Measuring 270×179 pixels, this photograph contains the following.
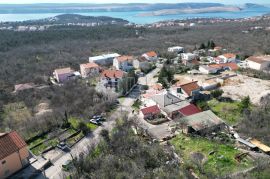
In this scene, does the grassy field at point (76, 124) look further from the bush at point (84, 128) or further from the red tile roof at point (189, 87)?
the red tile roof at point (189, 87)

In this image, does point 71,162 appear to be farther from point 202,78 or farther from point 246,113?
point 202,78

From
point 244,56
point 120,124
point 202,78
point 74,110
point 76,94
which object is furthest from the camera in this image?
point 244,56

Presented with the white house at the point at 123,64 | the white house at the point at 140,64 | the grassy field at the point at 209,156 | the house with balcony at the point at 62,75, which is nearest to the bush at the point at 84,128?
the grassy field at the point at 209,156

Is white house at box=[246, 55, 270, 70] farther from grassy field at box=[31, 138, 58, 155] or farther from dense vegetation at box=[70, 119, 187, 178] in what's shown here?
grassy field at box=[31, 138, 58, 155]

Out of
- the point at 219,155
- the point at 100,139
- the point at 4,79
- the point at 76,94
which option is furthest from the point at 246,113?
the point at 4,79

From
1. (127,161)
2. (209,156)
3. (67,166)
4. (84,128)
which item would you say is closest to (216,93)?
(209,156)

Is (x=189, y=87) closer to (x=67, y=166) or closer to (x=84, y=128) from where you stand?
(x=84, y=128)

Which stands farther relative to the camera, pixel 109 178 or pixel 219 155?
pixel 219 155
